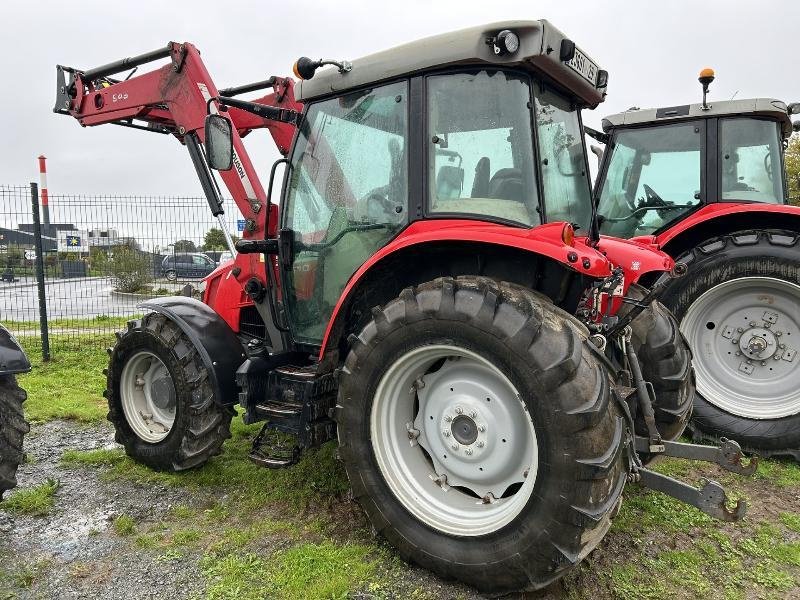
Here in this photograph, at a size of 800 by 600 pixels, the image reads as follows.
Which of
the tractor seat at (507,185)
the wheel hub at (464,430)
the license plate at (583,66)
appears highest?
the license plate at (583,66)

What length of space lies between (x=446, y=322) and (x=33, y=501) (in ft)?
8.81

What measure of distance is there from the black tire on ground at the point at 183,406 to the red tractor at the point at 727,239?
10.2 ft

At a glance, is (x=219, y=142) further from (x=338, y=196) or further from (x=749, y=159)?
(x=749, y=159)

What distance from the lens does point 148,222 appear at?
9219mm

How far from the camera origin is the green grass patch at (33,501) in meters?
3.22

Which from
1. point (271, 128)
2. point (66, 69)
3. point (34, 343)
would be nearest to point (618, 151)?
point (271, 128)

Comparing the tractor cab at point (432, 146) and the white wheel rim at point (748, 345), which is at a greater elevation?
the tractor cab at point (432, 146)

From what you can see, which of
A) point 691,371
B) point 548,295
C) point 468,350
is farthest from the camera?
point 691,371

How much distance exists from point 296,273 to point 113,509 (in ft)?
5.62

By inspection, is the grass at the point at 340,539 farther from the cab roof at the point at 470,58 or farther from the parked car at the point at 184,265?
the parked car at the point at 184,265

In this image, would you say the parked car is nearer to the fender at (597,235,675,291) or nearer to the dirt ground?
the dirt ground

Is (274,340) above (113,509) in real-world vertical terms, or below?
above

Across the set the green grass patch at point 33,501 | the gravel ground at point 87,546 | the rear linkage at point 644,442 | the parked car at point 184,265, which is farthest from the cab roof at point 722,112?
the parked car at point 184,265

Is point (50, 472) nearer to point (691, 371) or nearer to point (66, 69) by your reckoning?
point (66, 69)
